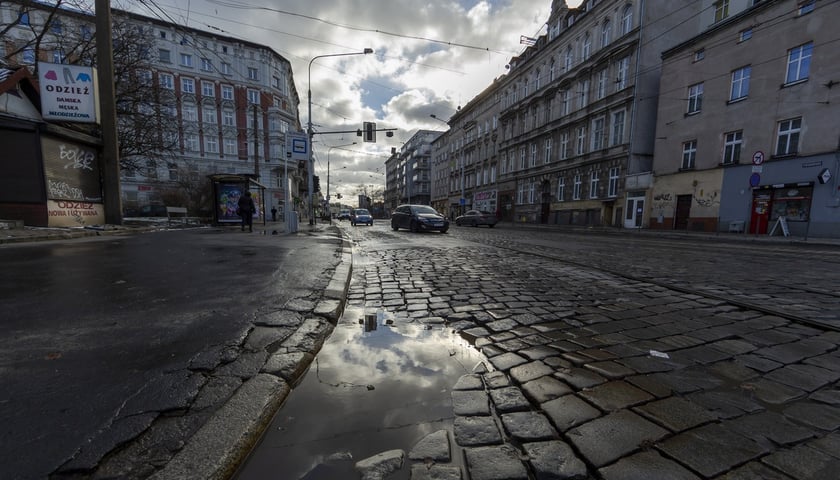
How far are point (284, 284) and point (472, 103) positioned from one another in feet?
162

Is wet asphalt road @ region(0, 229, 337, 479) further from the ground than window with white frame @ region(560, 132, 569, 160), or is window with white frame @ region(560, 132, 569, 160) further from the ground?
window with white frame @ region(560, 132, 569, 160)

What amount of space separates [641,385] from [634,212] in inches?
1010

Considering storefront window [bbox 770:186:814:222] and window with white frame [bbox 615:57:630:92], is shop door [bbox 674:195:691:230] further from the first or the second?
window with white frame [bbox 615:57:630:92]

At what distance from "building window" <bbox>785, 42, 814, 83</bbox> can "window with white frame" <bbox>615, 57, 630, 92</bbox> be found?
328 inches

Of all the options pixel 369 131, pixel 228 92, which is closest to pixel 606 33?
pixel 369 131

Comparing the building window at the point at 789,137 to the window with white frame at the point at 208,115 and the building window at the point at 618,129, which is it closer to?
the building window at the point at 618,129

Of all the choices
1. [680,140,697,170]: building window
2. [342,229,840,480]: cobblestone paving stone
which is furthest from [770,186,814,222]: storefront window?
[342,229,840,480]: cobblestone paving stone

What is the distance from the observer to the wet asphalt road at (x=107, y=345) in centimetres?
153

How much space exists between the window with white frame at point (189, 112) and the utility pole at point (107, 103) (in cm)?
3249

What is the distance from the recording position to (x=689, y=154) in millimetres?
20859

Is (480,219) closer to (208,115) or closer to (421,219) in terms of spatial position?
(421,219)

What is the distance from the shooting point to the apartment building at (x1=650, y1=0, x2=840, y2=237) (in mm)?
15383

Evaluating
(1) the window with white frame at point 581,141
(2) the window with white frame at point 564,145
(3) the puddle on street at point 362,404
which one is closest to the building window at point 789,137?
(1) the window with white frame at point 581,141

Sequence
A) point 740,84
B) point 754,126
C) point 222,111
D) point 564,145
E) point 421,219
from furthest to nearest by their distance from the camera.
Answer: point 222,111, point 564,145, point 740,84, point 754,126, point 421,219
